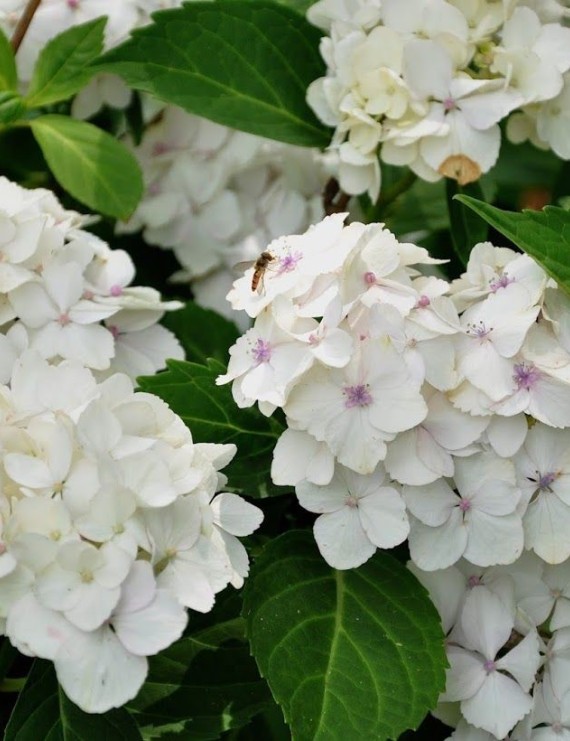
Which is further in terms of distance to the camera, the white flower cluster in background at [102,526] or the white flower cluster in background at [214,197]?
the white flower cluster in background at [214,197]

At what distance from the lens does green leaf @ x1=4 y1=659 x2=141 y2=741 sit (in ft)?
2.67

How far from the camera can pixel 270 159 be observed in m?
1.28

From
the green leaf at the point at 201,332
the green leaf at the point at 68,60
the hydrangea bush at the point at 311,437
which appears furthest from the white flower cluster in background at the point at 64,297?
the green leaf at the point at 201,332

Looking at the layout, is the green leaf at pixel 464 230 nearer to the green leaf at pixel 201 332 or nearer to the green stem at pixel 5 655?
the green leaf at pixel 201 332

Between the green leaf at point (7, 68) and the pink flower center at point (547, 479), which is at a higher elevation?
the green leaf at point (7, 68)

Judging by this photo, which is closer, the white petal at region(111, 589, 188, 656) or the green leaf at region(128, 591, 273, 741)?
the white petal at region(111, 589, 188, 656)

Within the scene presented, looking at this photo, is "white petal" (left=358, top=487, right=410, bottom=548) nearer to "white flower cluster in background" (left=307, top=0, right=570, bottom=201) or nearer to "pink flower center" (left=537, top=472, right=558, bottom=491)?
"pink flower center" (left=537, top=472, right=558, bottom=491)

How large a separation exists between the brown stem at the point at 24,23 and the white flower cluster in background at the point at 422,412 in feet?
1.27

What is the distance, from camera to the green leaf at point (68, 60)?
3.45ft

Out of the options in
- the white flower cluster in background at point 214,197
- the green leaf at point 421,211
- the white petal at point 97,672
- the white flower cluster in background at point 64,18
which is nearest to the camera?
the white petal at point 97,672

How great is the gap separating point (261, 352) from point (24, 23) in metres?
0.43

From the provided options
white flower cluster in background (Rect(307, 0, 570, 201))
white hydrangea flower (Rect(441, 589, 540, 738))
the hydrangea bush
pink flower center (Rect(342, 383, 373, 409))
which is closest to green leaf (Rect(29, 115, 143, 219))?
the hydrangea bush

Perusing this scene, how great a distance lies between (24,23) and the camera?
108cm

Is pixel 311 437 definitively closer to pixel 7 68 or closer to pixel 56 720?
pixel 56 720
